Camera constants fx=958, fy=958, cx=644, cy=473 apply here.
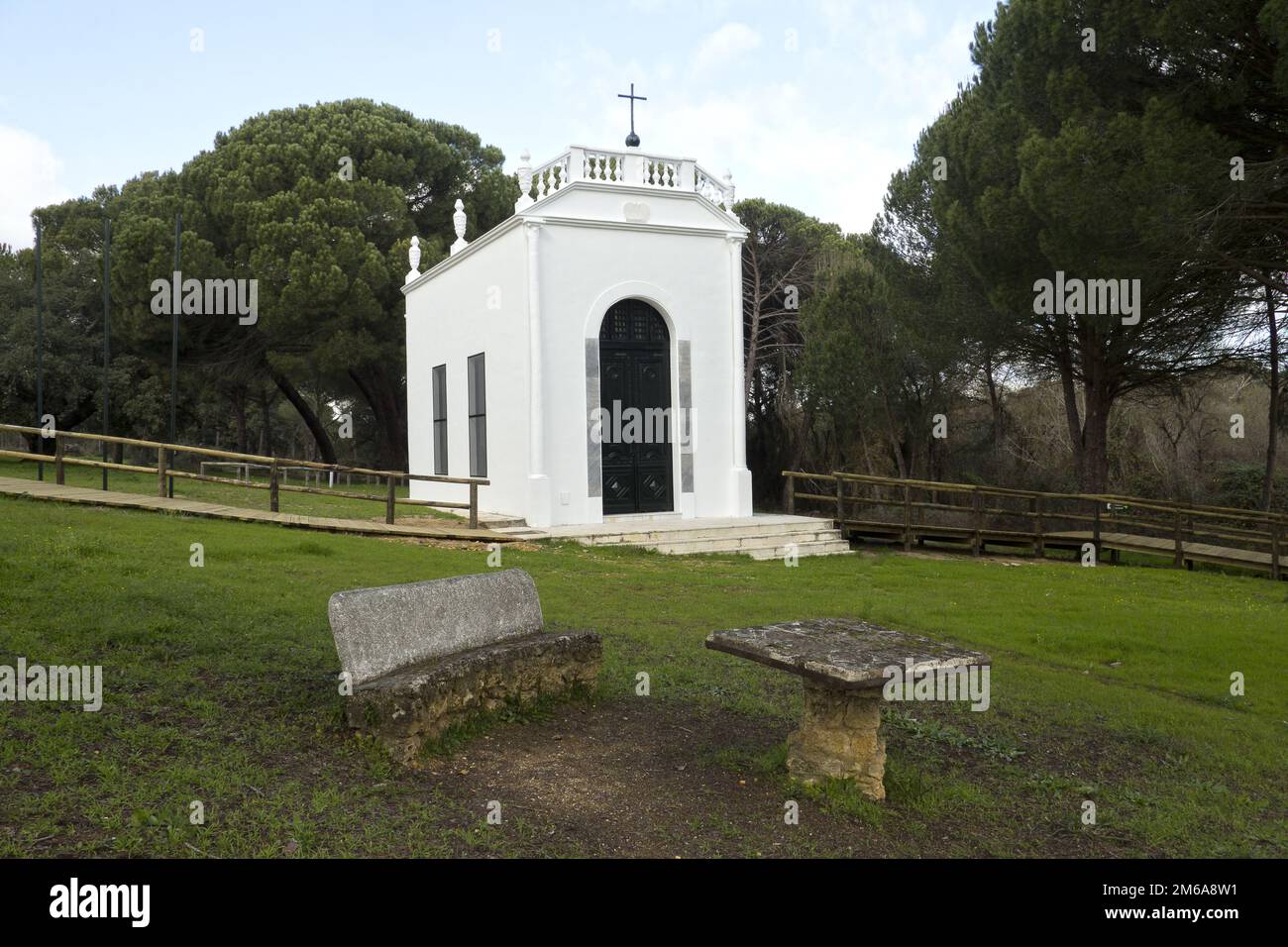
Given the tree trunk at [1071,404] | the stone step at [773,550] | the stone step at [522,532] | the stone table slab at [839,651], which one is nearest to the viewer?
the stone table slab at [839,651]

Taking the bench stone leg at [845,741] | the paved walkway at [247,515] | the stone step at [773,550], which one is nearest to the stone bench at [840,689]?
the bench stone leg at [845,741]

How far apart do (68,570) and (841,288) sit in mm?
18047

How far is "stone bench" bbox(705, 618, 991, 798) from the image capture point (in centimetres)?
443

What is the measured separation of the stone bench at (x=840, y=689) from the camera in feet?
14.5

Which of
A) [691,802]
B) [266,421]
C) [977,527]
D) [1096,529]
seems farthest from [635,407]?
[266,421]

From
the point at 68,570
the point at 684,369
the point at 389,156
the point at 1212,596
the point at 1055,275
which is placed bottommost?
the point at 1212,596

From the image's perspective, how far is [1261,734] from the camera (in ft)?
20.3

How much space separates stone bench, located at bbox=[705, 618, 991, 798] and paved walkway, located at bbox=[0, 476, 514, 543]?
29.6 ft

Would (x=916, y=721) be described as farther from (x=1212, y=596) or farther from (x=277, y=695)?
(x=1212, y=596)

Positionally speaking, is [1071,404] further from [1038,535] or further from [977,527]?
[977,527]

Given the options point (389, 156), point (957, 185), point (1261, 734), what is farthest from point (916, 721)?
point (389, 156)

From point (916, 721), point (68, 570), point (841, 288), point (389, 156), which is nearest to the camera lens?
point (916, 721)

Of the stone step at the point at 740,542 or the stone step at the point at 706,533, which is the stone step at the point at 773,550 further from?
the stone step at the point at 706,533

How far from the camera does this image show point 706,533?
14.7 metres
